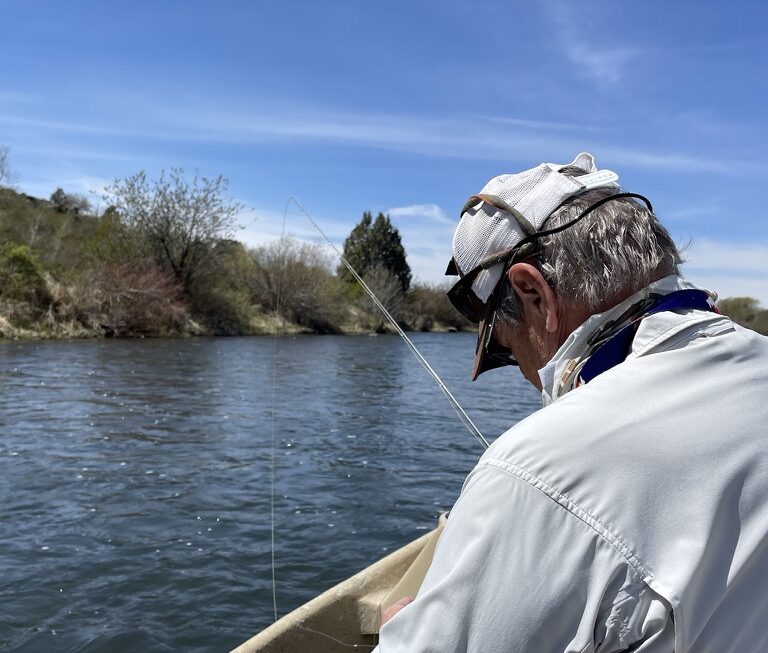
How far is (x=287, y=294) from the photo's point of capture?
37469 mm

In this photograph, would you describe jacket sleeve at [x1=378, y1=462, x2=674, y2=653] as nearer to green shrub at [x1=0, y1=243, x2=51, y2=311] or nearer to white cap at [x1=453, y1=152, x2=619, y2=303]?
white cap at [x1=453, y1=152, x2=619, y2=303]

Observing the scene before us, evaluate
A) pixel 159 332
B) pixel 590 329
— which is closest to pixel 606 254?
pixel 590 329

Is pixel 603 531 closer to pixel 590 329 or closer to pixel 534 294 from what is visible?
pixel 590 329

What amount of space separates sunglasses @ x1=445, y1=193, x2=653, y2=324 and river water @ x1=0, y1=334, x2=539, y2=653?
3.96 metres

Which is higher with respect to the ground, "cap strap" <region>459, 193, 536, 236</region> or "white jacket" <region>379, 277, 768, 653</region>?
"cap strap" <region>459, 193, 536, 236</region>

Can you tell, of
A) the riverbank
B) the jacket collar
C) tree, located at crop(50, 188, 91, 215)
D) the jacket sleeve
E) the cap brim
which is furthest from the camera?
tree, located at crop(50, 188, 91, 215)

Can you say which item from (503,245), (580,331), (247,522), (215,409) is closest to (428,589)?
(580,331)

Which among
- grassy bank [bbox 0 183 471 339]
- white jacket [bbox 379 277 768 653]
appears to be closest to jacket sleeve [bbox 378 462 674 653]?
white jacket [bbox 379 277 768 653]

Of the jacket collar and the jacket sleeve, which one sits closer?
the jacket sleeve

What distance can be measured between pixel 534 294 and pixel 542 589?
639 millimetres

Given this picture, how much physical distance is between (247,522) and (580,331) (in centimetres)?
630

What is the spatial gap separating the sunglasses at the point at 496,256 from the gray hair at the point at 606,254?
0.01m

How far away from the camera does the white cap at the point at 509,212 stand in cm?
148

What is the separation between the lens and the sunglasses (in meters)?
1.43
